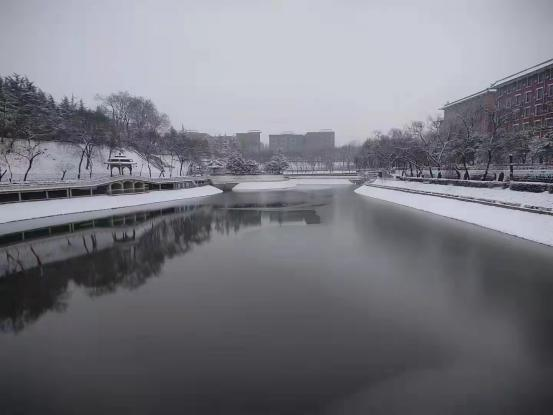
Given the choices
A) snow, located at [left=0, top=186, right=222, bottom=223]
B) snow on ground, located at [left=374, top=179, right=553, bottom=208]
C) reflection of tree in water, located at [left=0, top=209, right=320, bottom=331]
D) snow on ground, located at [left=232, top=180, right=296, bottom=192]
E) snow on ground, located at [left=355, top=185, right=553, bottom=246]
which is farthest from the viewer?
snow on ground, located at [left=232, top=180, right=296, bottom=192]

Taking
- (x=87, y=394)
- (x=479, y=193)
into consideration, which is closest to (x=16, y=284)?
(x=87, y=394)

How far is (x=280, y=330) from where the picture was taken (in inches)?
290

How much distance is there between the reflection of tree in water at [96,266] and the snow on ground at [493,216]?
1211 cm

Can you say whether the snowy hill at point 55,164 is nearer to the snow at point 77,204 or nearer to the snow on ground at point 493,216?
the snow at point 77,204

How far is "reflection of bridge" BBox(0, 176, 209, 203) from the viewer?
1104 inches

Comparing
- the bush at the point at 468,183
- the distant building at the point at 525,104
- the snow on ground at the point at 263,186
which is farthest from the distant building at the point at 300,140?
the bush at the point at 468,183

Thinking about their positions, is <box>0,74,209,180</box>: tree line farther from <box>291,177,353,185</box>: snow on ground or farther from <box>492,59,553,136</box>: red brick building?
<box>492,59,553,136</box>: red brick building

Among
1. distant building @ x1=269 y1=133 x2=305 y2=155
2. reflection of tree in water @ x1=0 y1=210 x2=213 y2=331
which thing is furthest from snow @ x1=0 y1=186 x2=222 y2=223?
distant building @ x1=269 y1=133 x2=305 y2=155

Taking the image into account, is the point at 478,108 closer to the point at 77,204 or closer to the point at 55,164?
the point at 77,204

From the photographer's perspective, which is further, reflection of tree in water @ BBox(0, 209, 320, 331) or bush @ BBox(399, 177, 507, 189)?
bush @ BBox(399, 177, 507, 189)

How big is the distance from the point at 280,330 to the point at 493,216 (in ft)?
65.3

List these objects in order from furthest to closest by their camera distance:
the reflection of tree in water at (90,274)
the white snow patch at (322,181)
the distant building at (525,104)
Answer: the white snow patch at (322,181) < the distant building at (525,104) < the reflection of tree in water at (90,274)

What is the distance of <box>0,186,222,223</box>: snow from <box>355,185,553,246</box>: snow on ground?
32217 mm

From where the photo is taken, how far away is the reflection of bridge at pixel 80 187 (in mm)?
→ 28053
